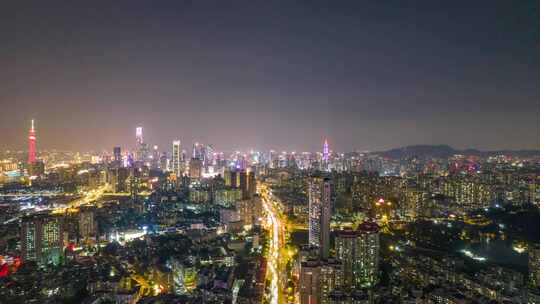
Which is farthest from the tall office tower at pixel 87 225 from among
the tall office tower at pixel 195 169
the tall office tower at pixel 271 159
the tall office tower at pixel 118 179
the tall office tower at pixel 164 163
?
the tall office tower at pixel 271 159

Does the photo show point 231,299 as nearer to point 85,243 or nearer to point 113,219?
point 85,243

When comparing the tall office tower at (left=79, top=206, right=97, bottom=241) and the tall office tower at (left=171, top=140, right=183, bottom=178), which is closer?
the tall office tower at (left=79, top=206, right=97, bottom=241)

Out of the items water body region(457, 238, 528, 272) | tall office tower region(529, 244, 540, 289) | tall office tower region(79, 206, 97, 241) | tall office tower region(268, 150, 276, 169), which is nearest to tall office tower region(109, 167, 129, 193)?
tall office tower region(79, 206, 97, 241)

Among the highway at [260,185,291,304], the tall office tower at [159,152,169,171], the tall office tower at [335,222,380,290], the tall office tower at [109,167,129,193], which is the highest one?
the tall office tower at [159,152,169,171]

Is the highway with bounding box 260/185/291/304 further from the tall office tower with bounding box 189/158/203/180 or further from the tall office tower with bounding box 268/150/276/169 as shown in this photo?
the tall office tower with bounding box 268/150/276/169

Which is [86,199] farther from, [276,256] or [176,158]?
[276,256]

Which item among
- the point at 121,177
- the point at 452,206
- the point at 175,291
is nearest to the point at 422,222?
the point at 452,206

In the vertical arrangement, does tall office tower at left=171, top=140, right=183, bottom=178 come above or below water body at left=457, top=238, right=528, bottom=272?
above
